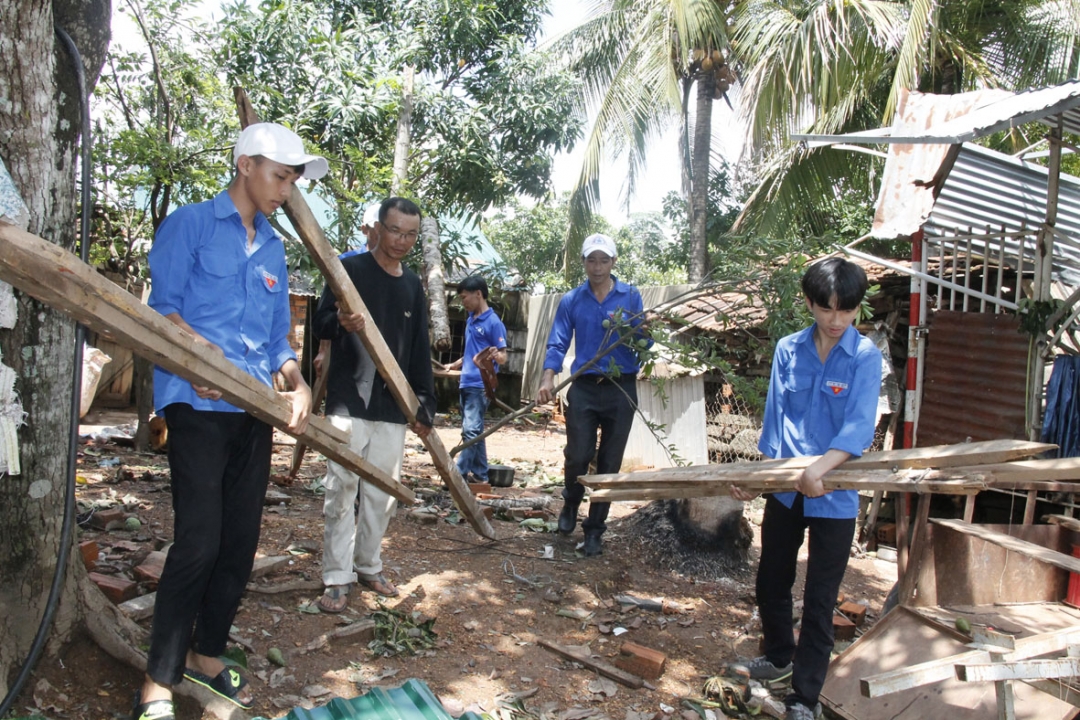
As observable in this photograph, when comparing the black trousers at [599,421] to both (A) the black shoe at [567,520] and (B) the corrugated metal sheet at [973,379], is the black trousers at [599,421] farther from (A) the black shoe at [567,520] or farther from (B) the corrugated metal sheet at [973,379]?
(B) the corrugated metal sheet at [973,379]

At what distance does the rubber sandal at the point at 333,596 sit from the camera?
3809 mm

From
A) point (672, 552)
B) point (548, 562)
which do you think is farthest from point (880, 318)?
point (548, 562)

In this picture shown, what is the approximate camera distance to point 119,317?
2127mm

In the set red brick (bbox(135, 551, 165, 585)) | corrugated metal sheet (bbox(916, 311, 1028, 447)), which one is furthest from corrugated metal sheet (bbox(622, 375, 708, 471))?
red brick (bbox(135, 551, 165, 585))

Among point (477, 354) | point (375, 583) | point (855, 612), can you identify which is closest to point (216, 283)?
point (375, 583)

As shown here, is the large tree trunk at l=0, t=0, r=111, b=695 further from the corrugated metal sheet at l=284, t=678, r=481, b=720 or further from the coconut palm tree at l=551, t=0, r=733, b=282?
the coconut palm tree at l=551, t=0, r=733, b=282

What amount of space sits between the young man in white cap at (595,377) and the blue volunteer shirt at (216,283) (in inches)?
99.3

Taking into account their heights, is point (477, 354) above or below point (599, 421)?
above

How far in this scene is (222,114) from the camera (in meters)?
7.80

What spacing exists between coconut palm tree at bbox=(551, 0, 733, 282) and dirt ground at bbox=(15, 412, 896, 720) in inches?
362

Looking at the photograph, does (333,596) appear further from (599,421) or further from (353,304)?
(599,421)

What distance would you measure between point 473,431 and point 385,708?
5.23 metres

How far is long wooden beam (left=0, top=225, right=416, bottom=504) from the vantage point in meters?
1.88

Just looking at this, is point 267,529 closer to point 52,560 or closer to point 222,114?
point 52,560
